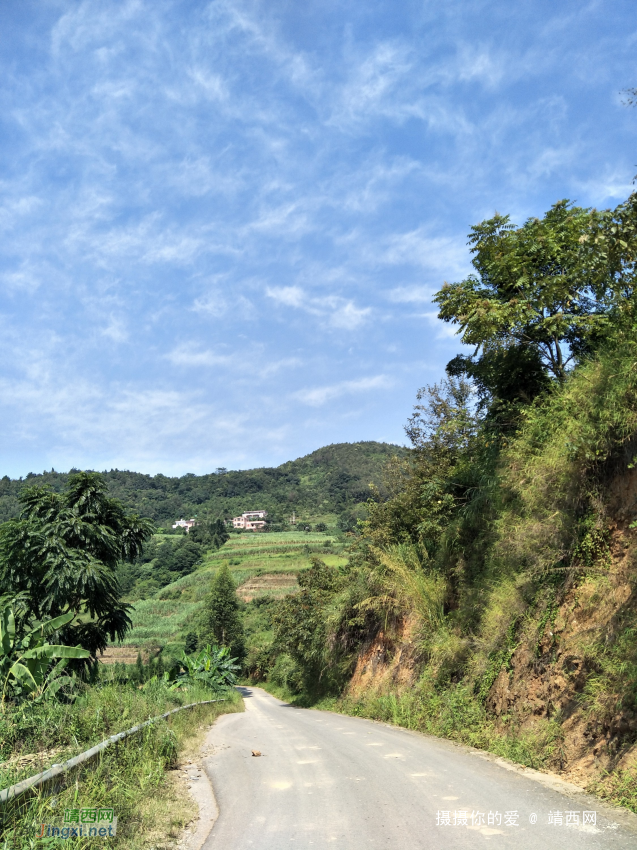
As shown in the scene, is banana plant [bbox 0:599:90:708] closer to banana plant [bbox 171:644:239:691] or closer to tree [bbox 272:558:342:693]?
banana plant [bbox 171:644:239:691]

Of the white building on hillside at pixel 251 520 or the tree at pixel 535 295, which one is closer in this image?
the tree at pixel 535 295

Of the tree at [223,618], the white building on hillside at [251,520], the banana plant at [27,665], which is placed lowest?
the tree at [223,618]

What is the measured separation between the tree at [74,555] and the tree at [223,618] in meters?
41.9

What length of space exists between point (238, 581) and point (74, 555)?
77385mm

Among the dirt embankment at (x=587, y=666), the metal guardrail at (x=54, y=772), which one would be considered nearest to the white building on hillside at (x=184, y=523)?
the dirt embankment at (x=587, y=666)

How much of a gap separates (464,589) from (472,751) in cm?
551

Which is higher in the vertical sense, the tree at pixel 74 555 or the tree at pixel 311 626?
the tree at pixel 74 555

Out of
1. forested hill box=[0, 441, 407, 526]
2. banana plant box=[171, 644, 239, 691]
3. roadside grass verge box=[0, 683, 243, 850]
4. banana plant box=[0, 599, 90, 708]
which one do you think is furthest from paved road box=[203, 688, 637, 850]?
forested hill box=[0, 441, 407, 526]

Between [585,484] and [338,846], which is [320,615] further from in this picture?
[338,846]

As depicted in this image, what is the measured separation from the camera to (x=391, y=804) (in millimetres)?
5805

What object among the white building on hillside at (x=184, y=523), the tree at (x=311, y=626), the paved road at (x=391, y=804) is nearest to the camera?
the paved road at (x=391, y=804)

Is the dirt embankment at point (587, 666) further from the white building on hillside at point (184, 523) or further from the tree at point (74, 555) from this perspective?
the white building on hillside at point (184, 523)

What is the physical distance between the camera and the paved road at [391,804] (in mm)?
4793

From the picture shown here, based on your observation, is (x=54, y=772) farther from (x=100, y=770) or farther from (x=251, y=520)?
(x=251, y=520)
